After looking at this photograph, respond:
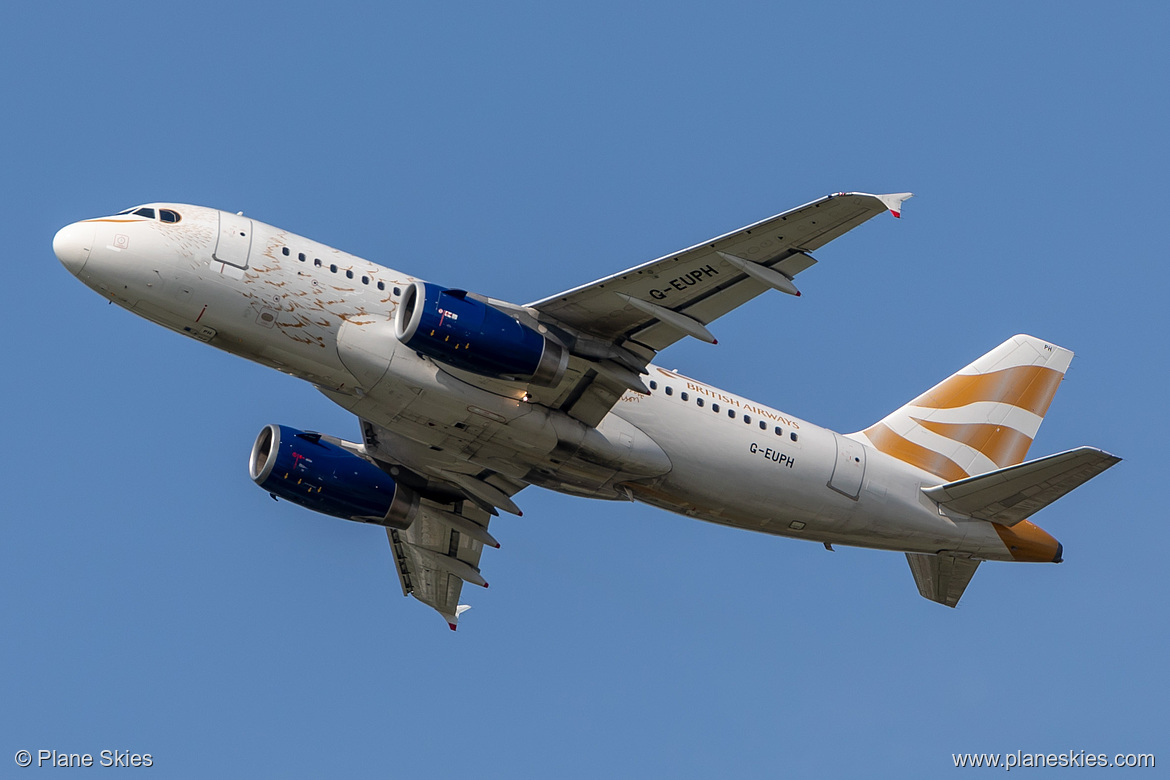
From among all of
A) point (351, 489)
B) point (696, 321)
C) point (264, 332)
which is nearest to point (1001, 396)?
point (696, 321)

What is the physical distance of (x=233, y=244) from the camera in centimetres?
3105

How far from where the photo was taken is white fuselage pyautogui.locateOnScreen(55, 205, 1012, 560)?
3073 centimetres

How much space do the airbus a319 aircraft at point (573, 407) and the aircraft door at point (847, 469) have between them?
0.07 m

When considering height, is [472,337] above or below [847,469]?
below

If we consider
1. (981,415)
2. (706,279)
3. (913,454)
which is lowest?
(913,454)

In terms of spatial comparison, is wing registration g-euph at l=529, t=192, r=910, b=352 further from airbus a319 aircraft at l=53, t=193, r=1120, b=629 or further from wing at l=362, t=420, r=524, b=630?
wing at l=362, t=420, r=524, b=630

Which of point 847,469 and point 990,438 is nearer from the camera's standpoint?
point 847,469

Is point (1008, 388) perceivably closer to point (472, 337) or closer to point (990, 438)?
point (990, 438)

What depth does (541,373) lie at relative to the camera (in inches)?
1224

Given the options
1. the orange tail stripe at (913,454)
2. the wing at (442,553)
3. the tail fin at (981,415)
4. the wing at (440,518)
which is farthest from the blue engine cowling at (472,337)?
the tail fin at (981,415)

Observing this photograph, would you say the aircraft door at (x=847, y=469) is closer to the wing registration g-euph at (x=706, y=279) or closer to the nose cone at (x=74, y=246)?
the wing registration g-euph at (x=706, y=279)

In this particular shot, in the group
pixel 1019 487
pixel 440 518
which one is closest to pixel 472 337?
pixel 440 518

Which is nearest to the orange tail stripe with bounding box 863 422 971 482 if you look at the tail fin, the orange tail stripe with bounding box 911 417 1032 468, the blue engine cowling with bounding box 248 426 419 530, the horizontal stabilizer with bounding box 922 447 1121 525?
the tail fin

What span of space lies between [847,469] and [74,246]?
20.1m
